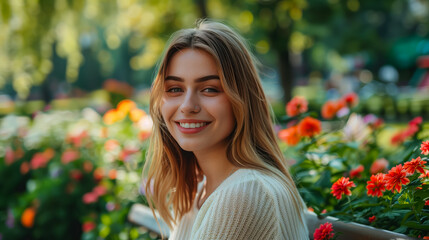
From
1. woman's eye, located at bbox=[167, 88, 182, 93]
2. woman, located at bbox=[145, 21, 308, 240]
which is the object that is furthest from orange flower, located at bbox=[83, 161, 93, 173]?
woman's eye, located at bbox=[167, 88, 182, 93]

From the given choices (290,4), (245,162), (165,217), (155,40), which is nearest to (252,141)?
(245,162)

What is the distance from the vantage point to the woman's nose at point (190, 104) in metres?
1.53

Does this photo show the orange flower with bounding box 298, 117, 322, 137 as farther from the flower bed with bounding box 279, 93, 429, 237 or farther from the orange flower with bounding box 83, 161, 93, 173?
the orange flower with bounding box 83, 161, 93, 173

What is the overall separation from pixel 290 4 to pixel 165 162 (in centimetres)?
832

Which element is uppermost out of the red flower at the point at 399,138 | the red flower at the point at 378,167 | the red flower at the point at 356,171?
the red flower at the point at 378,167

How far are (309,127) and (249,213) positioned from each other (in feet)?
3.51

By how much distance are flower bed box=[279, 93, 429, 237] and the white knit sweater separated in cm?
26

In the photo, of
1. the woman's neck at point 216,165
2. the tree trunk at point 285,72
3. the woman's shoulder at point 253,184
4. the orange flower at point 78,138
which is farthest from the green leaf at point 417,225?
the tree trunk at point 285,72

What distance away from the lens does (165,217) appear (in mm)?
1898

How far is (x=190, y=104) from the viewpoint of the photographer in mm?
1528

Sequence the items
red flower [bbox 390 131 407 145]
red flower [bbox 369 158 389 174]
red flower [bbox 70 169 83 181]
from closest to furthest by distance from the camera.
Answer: red flower [bbox 369 158 389 174]
red flower [bbox 390 131 407 145]
red flower [bbox 70 169 83 181]

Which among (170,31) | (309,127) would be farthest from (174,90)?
(170,31)

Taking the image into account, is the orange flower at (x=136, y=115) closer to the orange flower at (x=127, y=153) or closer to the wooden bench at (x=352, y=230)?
the orange flower at (x=127, y=153)

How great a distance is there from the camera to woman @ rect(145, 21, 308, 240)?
1.33m
